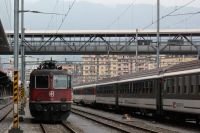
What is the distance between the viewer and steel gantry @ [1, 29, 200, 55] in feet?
262

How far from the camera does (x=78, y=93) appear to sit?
3184 inches

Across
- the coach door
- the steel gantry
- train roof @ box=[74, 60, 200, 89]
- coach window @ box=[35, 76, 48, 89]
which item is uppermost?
the steel gantry

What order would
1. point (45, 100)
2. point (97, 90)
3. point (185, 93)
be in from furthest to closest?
1. point (97, 90)
2. point (45, 100)
3. point (185, 93)

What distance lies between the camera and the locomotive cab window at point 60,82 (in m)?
32.3

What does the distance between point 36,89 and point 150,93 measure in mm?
6531

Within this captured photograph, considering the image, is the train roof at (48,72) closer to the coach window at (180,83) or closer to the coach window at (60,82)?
the coach window at (60,82)

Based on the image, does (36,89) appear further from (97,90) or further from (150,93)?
(97,90)

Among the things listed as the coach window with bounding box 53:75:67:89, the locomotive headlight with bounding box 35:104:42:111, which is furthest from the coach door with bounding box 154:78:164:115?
the locomotive headlight with bounding box 35:104:42:111

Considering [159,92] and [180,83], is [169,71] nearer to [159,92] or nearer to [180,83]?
[159,92]

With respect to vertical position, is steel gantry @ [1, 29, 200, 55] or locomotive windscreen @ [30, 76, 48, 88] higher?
steel gantry @ [1, 29, 200, 55]

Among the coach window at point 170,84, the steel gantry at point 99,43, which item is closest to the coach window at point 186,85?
the coach window at point 170,84

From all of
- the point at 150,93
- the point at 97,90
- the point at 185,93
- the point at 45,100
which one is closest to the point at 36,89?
the point at 45,100

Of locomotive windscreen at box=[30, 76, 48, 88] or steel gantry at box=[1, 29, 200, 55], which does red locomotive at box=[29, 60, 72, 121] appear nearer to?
locomotive windscreen at box=[30, 76, 48, 88]

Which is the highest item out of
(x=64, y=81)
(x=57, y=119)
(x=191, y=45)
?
(x=191, y=45)
